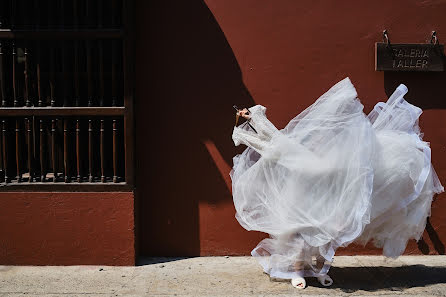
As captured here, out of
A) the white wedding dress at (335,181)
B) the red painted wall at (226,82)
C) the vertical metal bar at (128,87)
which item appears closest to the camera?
the white wedding dress at (335,181)

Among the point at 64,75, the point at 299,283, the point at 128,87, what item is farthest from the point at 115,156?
the point at 299,283

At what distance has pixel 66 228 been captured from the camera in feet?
17.8

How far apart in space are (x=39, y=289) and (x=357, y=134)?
2983 mm

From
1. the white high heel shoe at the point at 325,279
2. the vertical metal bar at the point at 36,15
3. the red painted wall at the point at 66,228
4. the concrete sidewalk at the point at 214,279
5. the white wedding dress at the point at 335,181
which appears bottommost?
the concrete sidewalk at the point at 214,279

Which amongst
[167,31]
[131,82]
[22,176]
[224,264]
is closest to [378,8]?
[167,31]

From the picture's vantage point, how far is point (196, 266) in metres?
5.50

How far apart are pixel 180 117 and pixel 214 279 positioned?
1.62 metres

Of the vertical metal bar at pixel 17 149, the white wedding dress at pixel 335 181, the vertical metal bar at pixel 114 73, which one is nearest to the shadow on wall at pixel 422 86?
the white wedding dress at pixel 335 181

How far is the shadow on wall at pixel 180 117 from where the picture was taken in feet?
18.4

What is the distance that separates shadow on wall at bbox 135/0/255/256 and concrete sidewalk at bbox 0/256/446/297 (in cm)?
37

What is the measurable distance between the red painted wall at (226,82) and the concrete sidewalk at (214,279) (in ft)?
0.85

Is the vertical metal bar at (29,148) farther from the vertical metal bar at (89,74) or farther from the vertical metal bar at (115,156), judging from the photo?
the vertical metal bar at (115,156)

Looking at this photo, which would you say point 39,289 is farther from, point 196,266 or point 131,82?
point 131,82

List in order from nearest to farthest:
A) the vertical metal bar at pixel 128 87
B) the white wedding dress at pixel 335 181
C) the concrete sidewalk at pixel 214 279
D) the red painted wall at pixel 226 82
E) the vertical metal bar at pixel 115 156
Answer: the white wedding dress at pixel 335 181
the concrete sidewalk at pixel 214 279
the vertical metal bar at pixel 128 87
the vertical metal bar at pixel 115 156
the red painted wall at pixel 226 82
